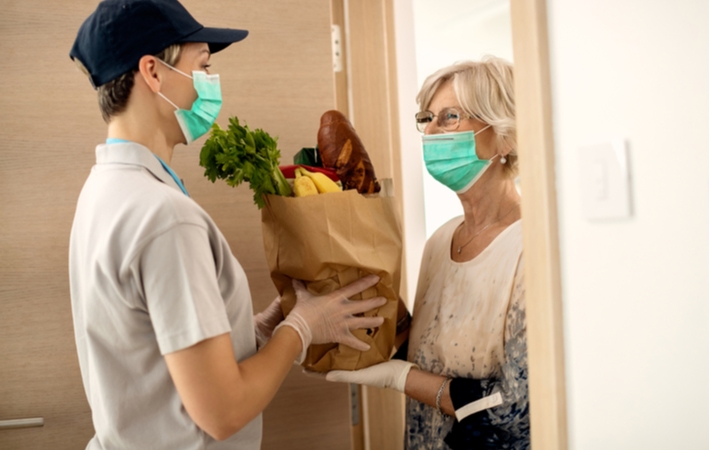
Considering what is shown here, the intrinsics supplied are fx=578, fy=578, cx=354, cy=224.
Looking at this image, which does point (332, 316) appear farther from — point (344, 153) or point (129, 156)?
point (129, 156)

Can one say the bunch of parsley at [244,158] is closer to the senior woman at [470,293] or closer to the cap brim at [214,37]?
the cap brim at [214,37]

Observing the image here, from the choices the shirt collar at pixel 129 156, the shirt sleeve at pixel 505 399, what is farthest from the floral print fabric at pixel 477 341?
the shirt collar at pixel 129 156

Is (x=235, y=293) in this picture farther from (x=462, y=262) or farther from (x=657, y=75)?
(x=657, y=75)

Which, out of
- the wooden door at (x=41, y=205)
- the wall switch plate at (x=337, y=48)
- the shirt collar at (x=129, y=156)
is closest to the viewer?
the shirt collar at (x=129, y=156)

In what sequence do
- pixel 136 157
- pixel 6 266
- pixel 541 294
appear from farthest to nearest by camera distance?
1. pixel 6 266
2. pixel 136 157
3. pixel 541 294

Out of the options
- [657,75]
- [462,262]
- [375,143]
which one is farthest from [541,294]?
[375,143]

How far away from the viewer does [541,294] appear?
0.72 m

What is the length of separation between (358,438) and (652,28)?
1.43 metres

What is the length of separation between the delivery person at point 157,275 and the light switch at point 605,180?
532 mm

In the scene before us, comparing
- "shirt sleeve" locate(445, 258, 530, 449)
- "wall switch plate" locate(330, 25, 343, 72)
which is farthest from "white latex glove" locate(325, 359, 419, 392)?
"wall switch plate" locate(330, 25, 343, 72)

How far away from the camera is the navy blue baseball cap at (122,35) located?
0.94m

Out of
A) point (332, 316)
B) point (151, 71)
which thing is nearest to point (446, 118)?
point (332, 316)

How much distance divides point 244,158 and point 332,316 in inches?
13.5

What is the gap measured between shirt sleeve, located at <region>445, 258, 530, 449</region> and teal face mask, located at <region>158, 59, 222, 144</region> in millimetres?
676
